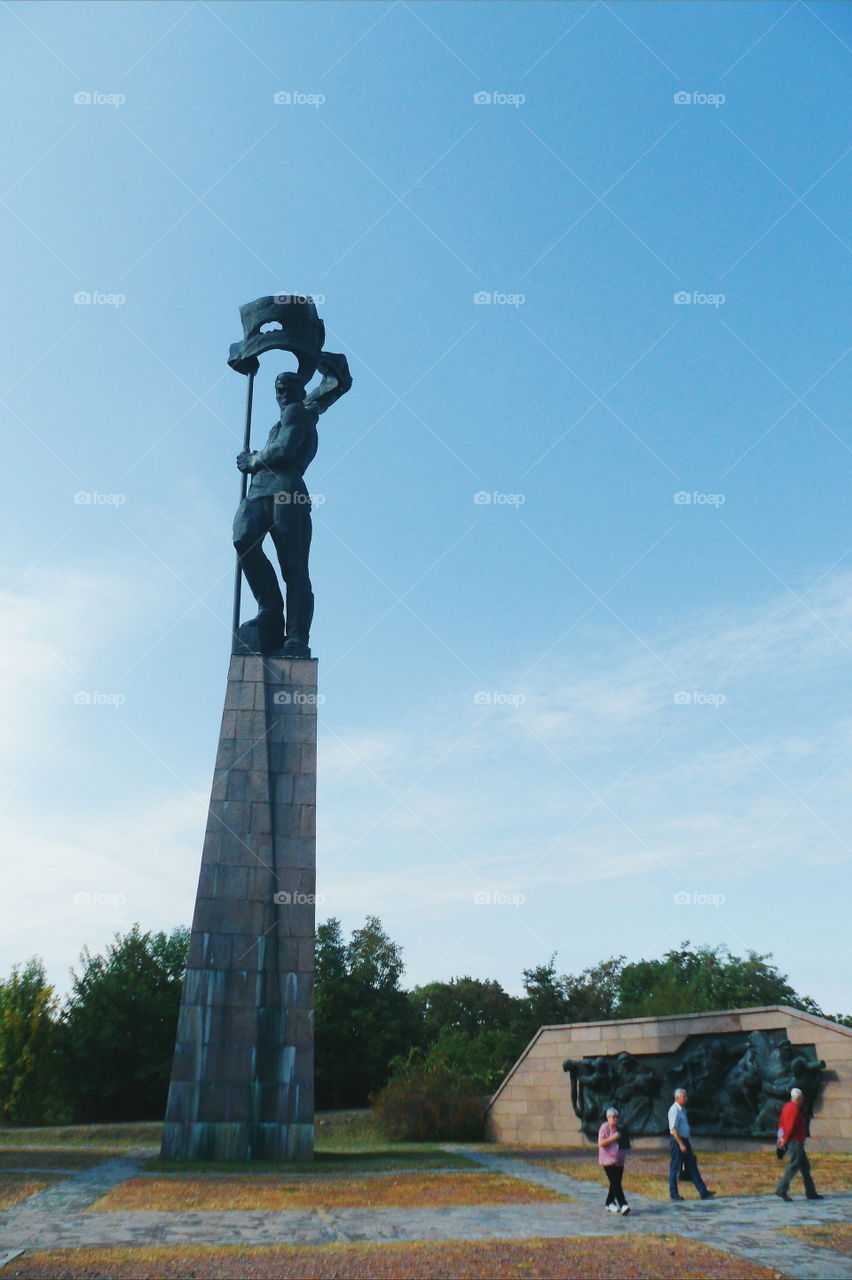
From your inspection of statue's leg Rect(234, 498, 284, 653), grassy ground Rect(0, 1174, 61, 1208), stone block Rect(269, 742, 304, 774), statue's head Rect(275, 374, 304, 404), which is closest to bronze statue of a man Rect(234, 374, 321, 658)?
statue's leg Rect(234, 498, 284, 653)

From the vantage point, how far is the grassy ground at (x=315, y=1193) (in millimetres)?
9500

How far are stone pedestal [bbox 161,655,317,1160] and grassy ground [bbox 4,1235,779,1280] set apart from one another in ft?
25.1

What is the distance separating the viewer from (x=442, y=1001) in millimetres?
48938

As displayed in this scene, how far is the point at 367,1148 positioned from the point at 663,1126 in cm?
547

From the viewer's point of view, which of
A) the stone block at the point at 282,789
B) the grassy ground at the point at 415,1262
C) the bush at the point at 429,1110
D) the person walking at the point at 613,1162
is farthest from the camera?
the bush at the point at 429,1110

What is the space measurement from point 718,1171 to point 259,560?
12.8 metres

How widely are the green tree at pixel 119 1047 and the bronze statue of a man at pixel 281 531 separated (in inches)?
579

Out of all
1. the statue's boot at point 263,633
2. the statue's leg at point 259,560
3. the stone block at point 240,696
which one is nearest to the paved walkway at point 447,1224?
the stone block at point 240,696

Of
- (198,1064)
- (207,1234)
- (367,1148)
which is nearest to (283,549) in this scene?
(198,1064)

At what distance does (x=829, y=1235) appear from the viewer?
7715mm

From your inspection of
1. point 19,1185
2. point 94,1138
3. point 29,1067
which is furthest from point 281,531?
point 29,1067

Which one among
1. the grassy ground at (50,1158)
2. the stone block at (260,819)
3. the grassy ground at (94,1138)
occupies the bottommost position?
the grassy ground at (50,1158)

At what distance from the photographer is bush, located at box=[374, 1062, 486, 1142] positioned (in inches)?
777

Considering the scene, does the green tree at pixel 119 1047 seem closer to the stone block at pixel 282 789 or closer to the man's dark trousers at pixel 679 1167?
the stone block at pixel 282 789
